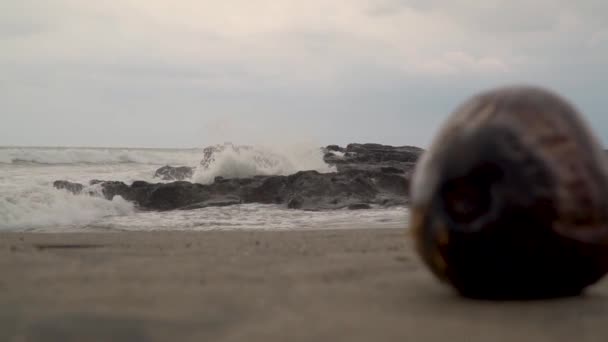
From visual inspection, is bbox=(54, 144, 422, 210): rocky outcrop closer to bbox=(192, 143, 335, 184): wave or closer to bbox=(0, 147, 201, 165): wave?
bbox=(192, 143, 335, 184): wave

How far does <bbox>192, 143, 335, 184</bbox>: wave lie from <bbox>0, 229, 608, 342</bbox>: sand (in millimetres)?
9051

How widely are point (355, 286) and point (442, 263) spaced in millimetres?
489

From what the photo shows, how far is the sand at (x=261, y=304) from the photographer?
6.57ft

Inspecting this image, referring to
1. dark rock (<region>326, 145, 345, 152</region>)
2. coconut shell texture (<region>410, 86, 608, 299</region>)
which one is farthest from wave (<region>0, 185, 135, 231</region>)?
dark rock (<region>326, 145, 345, 152</region>)

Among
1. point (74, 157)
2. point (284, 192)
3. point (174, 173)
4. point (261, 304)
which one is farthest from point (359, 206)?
point (74, 157)

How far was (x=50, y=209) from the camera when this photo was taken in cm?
809

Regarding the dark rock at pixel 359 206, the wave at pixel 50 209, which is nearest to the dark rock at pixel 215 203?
the wave at pixel 50 209

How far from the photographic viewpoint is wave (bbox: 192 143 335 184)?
500 inches

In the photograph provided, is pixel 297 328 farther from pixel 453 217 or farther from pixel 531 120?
pixel 531 120

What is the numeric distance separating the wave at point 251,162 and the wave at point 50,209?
132 inches

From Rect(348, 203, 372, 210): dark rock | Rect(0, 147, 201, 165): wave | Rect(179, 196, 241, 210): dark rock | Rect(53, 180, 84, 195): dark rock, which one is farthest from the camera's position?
Rect(0, 147, 201, 165): wave

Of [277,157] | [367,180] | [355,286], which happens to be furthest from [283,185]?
[355,286]

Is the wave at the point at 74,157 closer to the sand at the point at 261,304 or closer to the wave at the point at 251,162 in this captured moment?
the wave at the point at 251,162

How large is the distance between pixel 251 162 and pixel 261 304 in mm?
10718
